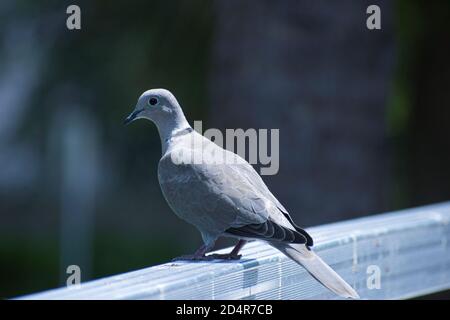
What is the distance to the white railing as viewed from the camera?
2.46m

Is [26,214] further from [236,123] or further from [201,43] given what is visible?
[236,123]

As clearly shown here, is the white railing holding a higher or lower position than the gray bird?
lower

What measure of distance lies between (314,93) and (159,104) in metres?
2.66

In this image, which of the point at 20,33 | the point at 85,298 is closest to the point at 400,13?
the point at 20,33

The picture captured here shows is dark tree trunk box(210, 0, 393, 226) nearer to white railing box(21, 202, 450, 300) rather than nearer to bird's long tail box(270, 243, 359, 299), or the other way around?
white railing box(21, 202, 450, 300)

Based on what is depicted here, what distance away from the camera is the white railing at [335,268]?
2461mm

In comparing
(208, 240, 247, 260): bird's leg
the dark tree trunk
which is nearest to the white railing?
(208, 240, 247, 260): bird's leg

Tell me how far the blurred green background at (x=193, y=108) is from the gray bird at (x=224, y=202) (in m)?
2.69

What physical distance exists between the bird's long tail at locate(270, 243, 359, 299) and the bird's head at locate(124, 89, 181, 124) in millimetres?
775

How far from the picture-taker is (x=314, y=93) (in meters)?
5.90

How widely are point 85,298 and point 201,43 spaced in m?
5.72

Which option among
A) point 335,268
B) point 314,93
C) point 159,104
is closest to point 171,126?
point 159,104

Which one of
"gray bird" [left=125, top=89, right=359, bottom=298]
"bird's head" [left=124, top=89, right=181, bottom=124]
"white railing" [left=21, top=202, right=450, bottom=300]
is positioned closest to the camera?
"white railing" [left=21, top=202, right=450, bottom=300]

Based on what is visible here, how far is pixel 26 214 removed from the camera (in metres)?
12.8
